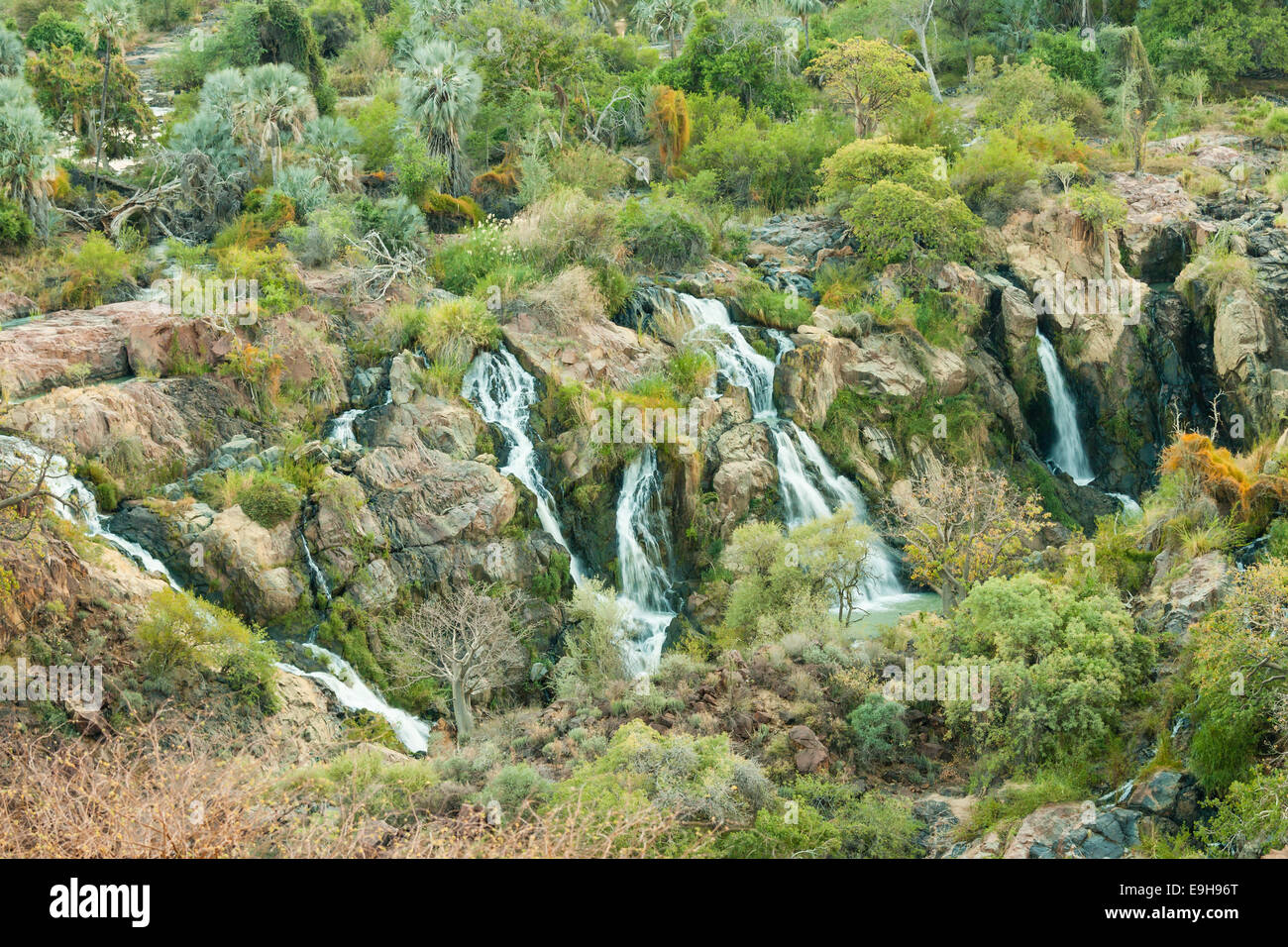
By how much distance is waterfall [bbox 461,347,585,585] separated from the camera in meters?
26.5

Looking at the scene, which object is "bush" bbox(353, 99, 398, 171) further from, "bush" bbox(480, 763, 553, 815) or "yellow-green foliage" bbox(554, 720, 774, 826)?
"bush" bbox(480, 763, 553, 815)

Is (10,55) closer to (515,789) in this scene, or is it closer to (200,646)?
(200,646)

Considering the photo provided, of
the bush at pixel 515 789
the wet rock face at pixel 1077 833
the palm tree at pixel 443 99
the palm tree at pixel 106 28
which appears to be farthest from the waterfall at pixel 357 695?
the palm tree at pixel 106 28

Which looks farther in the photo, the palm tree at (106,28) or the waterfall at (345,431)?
the palm tree at (106,28)

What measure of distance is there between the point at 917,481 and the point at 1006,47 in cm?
2948

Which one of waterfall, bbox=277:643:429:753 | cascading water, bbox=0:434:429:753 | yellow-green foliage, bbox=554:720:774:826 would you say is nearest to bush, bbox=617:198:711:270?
waterfall, bbox=277:643:429:753

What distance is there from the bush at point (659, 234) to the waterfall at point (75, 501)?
56.2 feet

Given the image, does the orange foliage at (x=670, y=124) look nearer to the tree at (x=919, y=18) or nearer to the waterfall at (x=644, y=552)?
the tree at (x=919, y=18)

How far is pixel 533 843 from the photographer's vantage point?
11438 millimetres

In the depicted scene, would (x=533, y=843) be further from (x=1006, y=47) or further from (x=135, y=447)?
(x=1006, y=47)

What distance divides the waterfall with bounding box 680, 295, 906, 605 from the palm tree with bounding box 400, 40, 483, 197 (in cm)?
1069

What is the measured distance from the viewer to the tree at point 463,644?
810 inches

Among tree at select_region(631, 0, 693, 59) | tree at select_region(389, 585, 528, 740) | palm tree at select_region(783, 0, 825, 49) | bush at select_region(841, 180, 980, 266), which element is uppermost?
palm tree at select_region(783, 0, 825, 49)
